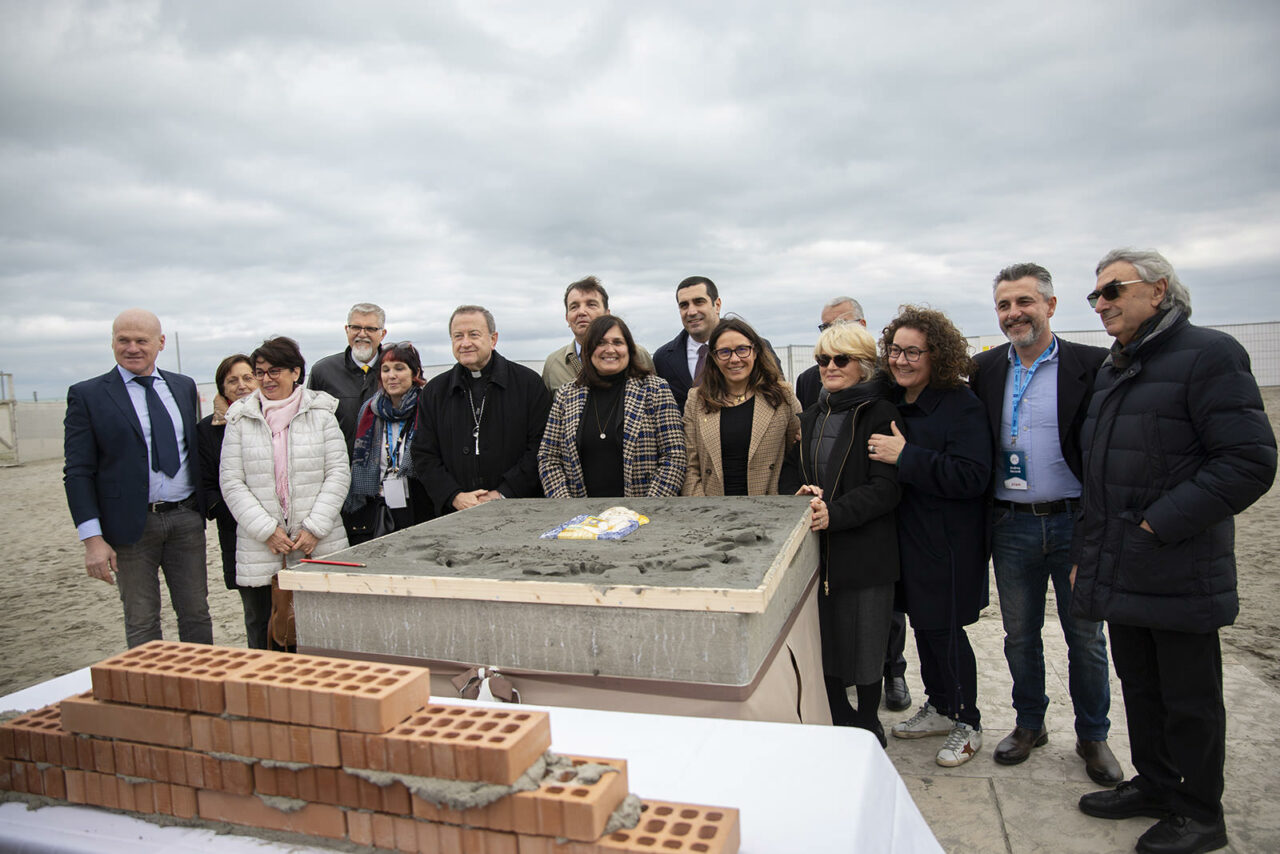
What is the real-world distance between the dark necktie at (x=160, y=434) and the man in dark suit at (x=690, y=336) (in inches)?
102

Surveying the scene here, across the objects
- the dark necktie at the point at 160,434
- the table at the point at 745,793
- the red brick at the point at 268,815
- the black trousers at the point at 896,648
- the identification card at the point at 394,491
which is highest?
the dark necktie at the point at 160,434

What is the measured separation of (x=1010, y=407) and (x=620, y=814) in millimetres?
2613

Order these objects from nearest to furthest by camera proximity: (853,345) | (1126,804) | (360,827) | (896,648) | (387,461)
Result: (360,827), (1126,804), (853,345), (896,648), (387,461)

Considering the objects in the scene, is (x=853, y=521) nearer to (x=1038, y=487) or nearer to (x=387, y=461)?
(x=1038, y=487)

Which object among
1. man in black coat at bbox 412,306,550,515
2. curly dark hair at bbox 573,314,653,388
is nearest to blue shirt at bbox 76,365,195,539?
man in black coat at bbox 412,306,550,515

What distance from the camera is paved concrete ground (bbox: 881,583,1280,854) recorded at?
105 inches

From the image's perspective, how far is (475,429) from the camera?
4.06 metres

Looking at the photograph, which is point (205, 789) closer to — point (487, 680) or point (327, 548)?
point (487, 680)

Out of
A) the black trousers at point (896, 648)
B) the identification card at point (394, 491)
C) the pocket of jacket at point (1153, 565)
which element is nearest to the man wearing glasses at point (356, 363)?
the identification card at point (394, 491)

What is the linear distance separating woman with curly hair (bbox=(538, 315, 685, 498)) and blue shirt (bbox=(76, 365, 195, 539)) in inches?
69.8

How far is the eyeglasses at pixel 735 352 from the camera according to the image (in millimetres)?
3525

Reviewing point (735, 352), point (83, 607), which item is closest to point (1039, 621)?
point (735, 352)

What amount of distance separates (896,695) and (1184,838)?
4.94 ft

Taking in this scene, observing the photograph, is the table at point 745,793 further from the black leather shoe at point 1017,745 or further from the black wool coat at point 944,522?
the black leather shoe at point 1017,745
